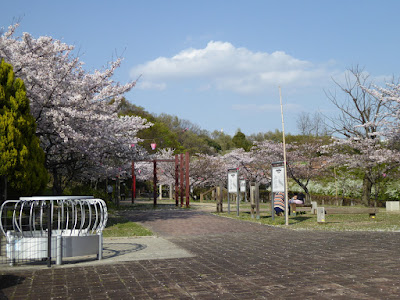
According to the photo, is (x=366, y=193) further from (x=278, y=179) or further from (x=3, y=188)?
(x=3, y=188)

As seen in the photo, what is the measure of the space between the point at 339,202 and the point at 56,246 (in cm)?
2844

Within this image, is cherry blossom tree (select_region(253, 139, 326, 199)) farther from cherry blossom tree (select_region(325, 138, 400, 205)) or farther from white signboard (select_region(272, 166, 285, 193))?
white signboard (select_region(272, 166, 285, 193))

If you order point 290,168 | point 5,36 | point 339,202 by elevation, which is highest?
point 5,36

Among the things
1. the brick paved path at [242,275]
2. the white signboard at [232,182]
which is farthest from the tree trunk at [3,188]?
the white signboard at [232,182]

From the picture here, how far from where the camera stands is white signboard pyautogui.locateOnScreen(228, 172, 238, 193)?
67.1 ft

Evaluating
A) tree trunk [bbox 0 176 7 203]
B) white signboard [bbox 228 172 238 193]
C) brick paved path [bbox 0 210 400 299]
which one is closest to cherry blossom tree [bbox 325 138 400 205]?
white signboard [bbox 228 172 238 193]

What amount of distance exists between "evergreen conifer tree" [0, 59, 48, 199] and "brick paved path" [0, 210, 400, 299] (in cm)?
466

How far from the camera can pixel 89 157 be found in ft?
54.4

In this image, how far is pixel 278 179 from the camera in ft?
52.0

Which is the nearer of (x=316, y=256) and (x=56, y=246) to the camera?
(x=56, y=246)

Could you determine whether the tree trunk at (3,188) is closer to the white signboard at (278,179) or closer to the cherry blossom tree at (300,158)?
the white signboard at (278,179)

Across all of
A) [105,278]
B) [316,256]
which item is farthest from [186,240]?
[105,278]

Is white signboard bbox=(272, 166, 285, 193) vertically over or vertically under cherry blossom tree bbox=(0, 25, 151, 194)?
under

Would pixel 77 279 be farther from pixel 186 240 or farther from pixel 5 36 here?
pixel 5 36
